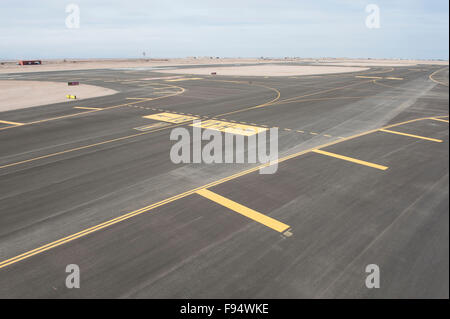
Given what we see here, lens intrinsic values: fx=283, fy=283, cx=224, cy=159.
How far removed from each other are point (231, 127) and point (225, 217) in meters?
11.6

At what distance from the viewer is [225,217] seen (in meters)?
9.46

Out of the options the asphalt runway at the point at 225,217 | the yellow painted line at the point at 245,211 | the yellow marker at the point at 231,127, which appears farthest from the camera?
the yellow marker at the point at 231,127

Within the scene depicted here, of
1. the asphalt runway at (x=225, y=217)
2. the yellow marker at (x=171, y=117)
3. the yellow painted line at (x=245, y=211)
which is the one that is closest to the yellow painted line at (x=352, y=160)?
the asphalt runway at (x=225, y=217)

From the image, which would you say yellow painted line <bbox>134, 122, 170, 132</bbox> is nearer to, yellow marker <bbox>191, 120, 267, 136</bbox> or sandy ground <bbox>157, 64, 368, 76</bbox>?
yellow marker <bbox>191, 120, 267, 136</bbox>

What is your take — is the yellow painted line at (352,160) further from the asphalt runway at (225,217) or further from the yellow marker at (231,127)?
the yellow marker at (231,127)

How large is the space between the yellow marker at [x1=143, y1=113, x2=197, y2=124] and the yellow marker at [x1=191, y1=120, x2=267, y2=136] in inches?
70.6

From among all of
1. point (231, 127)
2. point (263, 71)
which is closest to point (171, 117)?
point (231, 127)

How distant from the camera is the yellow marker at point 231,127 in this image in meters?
18.9

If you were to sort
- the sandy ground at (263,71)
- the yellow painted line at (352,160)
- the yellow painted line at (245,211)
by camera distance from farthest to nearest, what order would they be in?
1. the sandy ground at (263,71)
2. the yellow painted line at (352,160)
3. the yellow painted line at (245,211)

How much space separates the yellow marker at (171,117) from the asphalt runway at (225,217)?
375cm

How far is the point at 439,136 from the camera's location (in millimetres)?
18000

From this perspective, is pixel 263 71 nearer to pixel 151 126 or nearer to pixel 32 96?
pixel 32 96

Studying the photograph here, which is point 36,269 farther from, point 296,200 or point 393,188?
point 393,188

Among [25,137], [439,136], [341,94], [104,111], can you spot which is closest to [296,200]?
[439,136]
